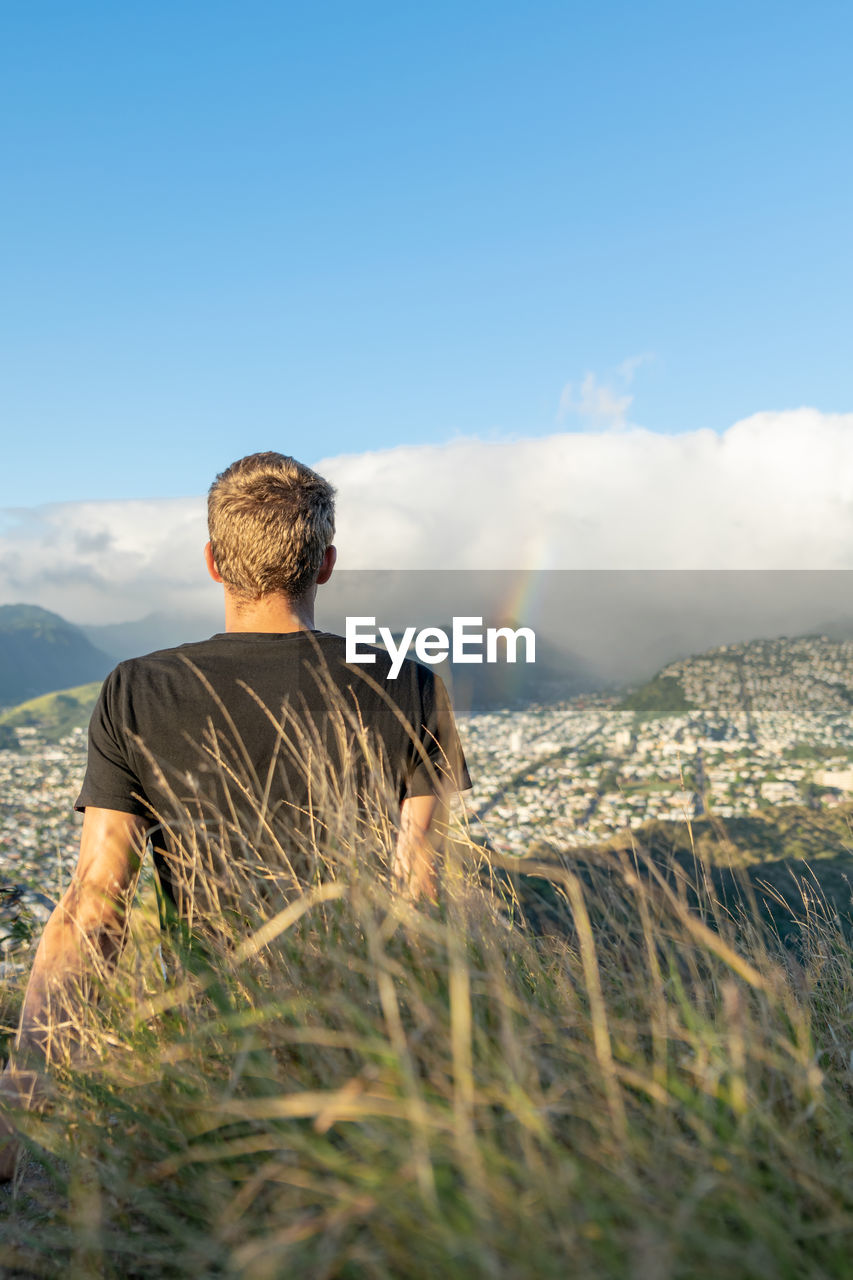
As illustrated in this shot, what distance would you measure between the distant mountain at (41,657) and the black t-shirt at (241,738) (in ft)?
413

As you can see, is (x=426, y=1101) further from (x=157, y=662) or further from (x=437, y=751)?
(x=157, y=662)

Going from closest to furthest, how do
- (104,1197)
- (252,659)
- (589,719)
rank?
(104,1197), (252,659), (589,719)

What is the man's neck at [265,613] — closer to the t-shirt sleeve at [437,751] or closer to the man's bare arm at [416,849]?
the t-shirt sleeve at [437,751]

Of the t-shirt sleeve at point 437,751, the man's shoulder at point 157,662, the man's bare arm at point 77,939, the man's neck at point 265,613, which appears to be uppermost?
the man's neck at point 265,613

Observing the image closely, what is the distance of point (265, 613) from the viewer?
2.69 meters

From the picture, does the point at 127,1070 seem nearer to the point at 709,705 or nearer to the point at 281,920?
the point at 281,920

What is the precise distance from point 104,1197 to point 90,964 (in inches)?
28.9

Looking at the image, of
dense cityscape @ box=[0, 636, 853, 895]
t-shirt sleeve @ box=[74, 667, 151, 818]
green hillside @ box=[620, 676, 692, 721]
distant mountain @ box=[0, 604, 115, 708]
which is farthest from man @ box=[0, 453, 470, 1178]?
distant mountain @ box=[0, 604, 115, 708]

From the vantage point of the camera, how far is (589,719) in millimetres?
46156

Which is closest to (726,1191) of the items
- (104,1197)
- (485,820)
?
(104,1197)

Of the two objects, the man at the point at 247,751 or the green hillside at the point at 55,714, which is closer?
the man at the point at 247,751

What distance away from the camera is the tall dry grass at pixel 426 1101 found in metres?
1.16

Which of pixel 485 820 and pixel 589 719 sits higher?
pixel 485 820

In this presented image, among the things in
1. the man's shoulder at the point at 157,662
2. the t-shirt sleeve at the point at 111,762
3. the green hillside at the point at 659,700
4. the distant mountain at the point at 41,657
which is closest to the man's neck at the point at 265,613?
the man's shoulder at the point at 157,662
